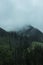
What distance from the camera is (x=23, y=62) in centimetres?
9188

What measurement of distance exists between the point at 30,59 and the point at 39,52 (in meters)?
12.7

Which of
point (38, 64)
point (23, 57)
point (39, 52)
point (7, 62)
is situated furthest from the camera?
point (39, 52)

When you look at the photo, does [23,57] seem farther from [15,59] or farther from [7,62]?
[7,62]

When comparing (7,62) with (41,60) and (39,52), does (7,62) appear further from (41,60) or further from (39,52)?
(39,52)

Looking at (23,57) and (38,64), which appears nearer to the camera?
(38,64)

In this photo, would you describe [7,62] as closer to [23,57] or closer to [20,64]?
[20,64]

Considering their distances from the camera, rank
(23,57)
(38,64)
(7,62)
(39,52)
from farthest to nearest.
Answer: (39,52)
(23,57)
(38,64)
(7,62)

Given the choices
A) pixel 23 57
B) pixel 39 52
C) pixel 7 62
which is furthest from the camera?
pixel 39 52

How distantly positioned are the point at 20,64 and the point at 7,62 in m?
6.17

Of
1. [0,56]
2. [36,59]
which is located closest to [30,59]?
[36,59]

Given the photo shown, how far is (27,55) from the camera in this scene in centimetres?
10094

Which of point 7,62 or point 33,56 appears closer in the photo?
point 7,62

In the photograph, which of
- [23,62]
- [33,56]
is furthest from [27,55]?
[23,62]

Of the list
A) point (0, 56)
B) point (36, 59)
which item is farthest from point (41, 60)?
point (0, 56)
